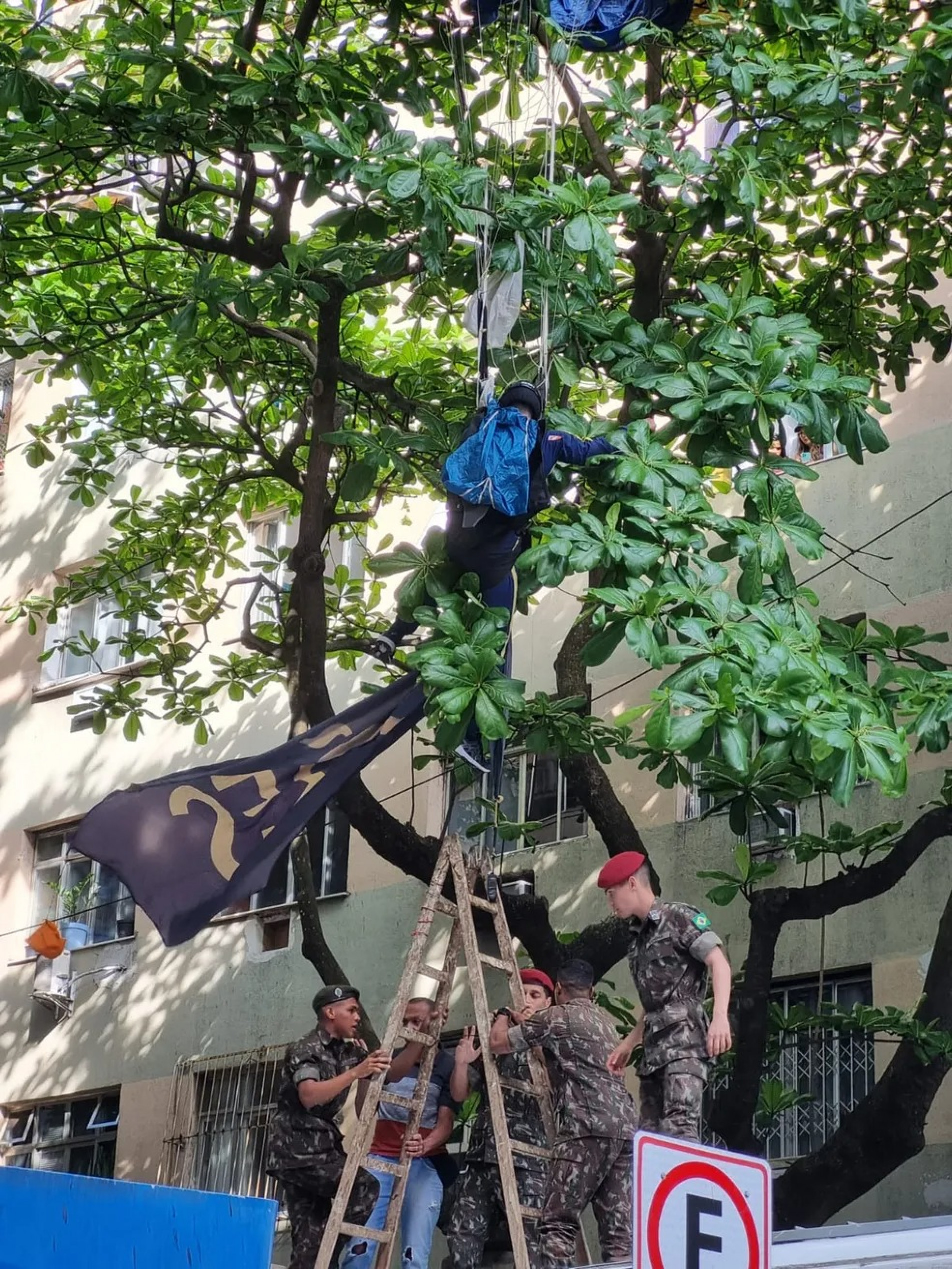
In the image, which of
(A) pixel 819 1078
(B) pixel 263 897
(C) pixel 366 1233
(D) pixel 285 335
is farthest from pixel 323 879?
(C) pixel 366 1233

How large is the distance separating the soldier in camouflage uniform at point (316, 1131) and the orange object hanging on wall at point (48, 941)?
6.89 metres

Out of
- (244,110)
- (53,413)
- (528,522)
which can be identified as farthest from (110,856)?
(53,413)

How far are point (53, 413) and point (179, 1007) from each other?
558 centimetres

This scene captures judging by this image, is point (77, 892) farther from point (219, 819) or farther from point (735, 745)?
point (735, 745)

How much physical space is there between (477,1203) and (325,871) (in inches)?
291

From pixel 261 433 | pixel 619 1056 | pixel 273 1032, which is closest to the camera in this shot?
pixel 619 1056

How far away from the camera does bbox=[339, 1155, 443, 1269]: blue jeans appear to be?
9.38 metres

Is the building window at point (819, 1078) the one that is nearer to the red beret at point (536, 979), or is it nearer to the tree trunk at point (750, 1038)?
the tree trunk at point (750, 1038)

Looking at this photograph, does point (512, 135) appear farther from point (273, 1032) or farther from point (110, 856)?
point (273, 1032)

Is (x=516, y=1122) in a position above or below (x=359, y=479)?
below

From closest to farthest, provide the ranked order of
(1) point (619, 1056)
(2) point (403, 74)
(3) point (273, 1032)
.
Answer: (1) point (619, 1056) → (2) point (403, 74) → (3) point (273, 1032)

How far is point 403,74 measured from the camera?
10.6 metres

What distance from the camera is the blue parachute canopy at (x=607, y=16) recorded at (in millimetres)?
10086

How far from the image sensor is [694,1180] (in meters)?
4.64
